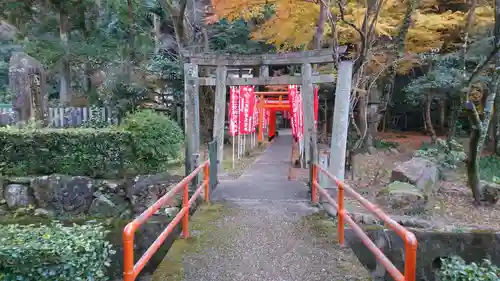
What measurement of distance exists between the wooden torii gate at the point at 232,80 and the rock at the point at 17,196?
3.71 meters

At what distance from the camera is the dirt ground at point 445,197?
8.19 m

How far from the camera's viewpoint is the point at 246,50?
59.1 ft

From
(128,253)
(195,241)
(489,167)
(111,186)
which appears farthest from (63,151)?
(489,167)

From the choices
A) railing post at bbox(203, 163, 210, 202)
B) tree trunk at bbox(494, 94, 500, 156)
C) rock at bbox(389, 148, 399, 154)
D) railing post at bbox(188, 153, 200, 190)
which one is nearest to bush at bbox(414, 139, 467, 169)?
tree trunk at bbox(494, 94, 500, 156)

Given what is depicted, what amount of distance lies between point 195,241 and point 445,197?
23.7 ft

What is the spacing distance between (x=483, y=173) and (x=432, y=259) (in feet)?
21.3

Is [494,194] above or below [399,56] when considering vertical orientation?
below

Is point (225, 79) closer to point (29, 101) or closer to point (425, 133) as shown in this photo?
point (29, 101)

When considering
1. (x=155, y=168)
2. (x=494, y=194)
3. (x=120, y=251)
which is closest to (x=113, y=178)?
(x=155, y=168)

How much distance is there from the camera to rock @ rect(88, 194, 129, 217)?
9.06 meters

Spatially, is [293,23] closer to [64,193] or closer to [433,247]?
[433,247]

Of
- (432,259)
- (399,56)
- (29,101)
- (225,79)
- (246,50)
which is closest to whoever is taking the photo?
(432,259)

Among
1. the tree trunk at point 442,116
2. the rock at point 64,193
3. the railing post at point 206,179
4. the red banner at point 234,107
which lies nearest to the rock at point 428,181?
the railing post at point 206,179

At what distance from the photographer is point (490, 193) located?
29.7ft
